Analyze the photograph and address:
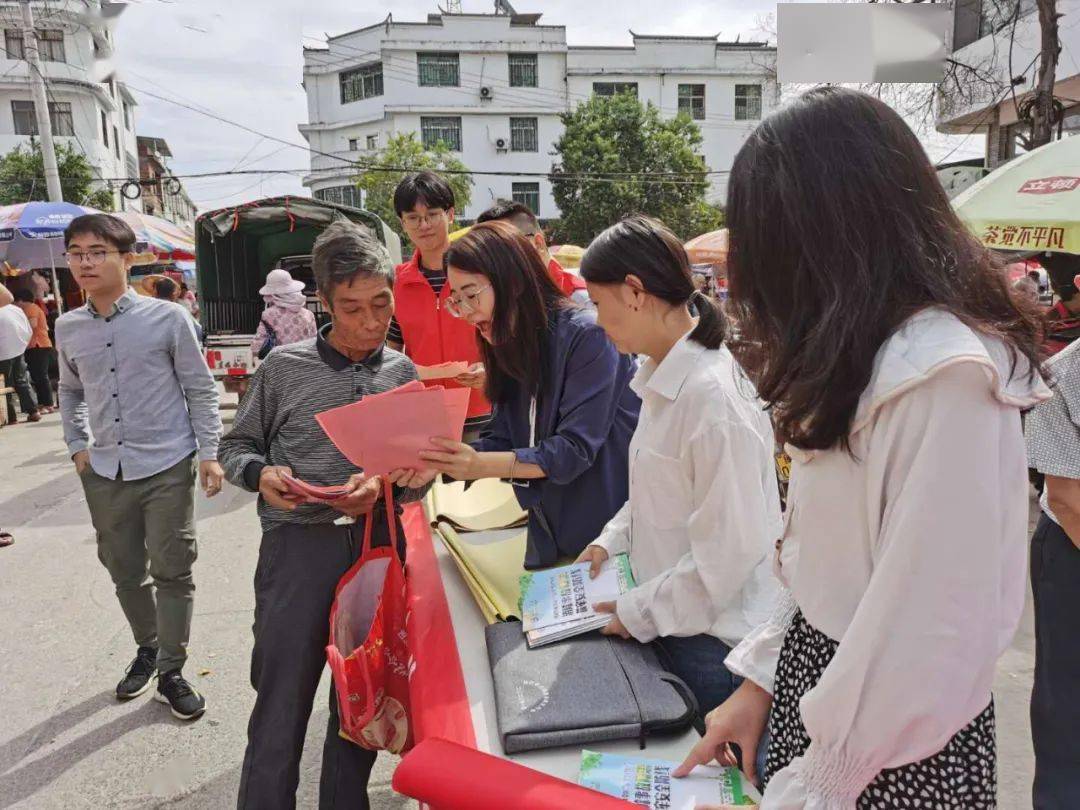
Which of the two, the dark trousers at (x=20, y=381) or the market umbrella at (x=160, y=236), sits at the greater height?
the market umbrella at (x=160, y=236)

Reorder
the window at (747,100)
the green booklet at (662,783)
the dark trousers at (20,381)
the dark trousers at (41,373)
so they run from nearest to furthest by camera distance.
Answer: the green booklet at (662,783)
the dark trousers at (20,381)
the dark trousers at (41,373)
the window at (747,100)

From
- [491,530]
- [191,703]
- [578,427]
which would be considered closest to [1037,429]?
[578,427]

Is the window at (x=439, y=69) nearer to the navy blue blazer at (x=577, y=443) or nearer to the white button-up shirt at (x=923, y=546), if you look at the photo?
the navy blue blazer at (x=577, y=443)

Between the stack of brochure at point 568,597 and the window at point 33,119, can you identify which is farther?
the window at point 33,119

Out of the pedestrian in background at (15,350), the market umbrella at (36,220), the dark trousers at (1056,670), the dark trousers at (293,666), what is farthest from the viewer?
the market umbrella at (36,220)

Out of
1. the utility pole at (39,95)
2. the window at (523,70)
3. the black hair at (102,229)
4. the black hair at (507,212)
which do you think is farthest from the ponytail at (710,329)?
the window at (523,70)

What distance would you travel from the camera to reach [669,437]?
1.46 metres

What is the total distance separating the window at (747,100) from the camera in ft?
127

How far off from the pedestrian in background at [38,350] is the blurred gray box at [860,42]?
9.96 m

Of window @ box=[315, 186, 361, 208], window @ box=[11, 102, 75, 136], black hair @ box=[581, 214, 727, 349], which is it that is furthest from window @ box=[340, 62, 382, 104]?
black hair @ box=[581, 214, 727, 349]

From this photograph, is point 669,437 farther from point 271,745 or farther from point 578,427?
point 271,745

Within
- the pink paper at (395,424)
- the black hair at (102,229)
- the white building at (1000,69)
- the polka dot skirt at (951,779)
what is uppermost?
the white building at (1000,69)

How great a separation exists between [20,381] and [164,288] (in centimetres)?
207

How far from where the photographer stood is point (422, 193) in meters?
3.33
